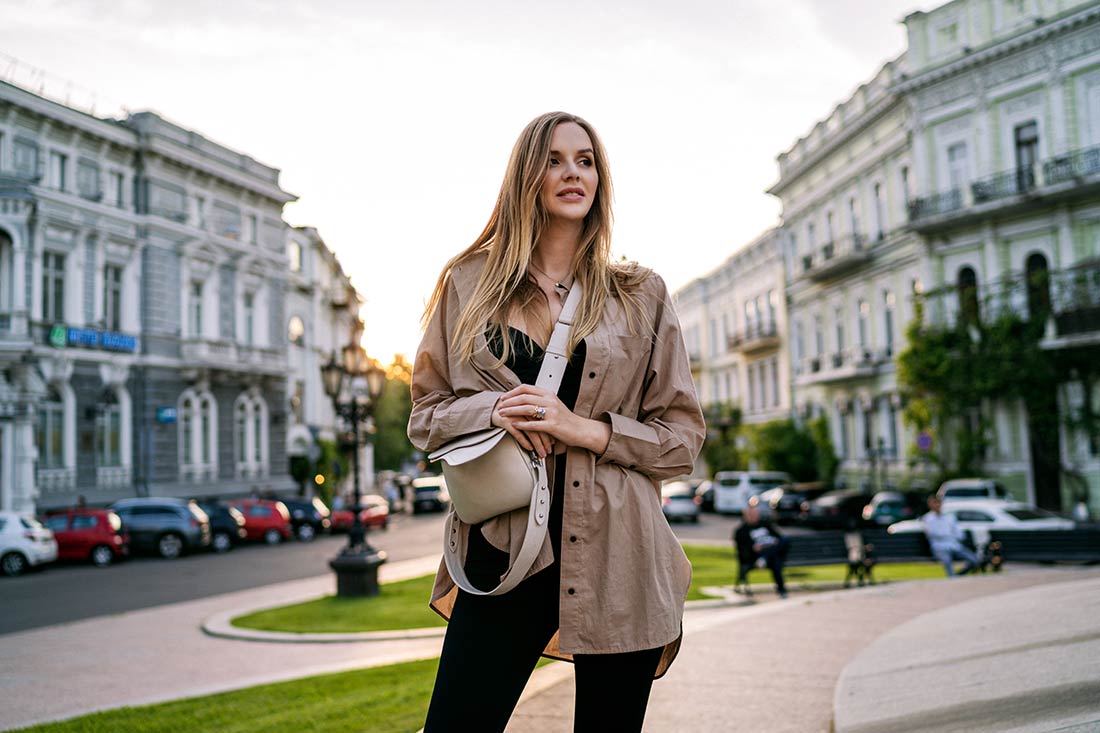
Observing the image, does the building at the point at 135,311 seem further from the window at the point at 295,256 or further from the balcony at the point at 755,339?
the balcony at the point at 755,339

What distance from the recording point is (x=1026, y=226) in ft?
98.9

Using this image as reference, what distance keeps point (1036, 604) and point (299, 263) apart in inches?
1775

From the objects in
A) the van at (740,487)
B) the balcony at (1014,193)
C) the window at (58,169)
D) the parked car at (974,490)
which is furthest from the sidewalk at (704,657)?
the van at (740,487)

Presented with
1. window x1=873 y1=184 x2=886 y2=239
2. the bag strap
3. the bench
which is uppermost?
window x1=873 y1=184 x2=886 y2=239

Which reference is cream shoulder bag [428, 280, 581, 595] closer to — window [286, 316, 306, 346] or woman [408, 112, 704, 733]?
woman [408, 112, 704, 733]

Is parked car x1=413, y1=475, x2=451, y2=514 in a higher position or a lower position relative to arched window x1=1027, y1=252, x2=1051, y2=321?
lower

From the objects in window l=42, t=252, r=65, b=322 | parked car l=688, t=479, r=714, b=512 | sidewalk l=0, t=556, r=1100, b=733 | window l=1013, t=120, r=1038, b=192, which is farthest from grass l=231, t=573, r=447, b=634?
parked car l=688, t=479, r=714, b=512

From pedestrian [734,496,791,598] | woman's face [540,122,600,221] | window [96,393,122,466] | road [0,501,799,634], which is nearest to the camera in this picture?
woman's face [540,122,600,221]

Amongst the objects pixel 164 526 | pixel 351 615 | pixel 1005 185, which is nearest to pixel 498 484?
pixel 351 615

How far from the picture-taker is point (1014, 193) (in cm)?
2975

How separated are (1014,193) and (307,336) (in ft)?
108

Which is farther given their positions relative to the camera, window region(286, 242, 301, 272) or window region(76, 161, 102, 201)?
window region(286, 242, 301, 272)

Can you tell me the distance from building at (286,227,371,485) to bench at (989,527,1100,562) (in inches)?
1244

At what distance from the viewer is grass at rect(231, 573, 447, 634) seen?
11.4m
